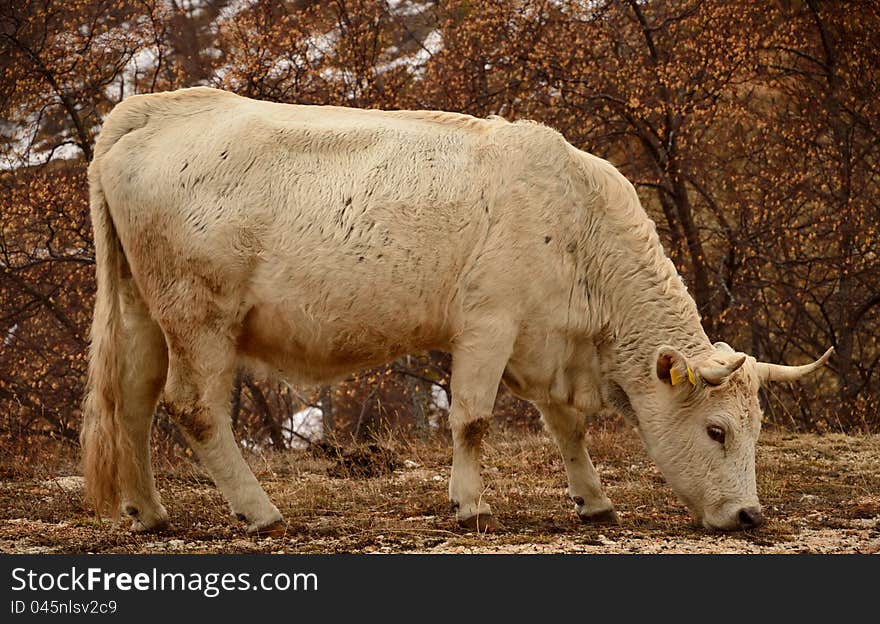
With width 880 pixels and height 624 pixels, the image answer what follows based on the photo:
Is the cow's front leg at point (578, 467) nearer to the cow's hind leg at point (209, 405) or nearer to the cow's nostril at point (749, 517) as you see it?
the cow's nostril at point (749, 517)

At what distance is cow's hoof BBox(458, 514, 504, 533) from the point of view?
620 centimetres

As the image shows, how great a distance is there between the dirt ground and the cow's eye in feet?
1.77

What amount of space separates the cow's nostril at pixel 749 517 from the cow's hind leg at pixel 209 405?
8.63 ft

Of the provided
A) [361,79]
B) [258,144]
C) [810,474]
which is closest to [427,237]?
[258,144]

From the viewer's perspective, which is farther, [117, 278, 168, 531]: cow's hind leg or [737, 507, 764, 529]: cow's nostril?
[117, 278, 168, 531]: cow's hind leg

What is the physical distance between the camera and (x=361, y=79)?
601 inches

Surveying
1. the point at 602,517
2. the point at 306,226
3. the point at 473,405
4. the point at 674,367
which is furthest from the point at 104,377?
the point at 674,367

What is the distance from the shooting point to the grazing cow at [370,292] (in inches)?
246

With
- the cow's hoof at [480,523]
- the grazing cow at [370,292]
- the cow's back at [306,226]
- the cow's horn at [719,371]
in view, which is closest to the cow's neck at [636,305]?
the grazing cow at [370,292]

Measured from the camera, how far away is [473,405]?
6348mm

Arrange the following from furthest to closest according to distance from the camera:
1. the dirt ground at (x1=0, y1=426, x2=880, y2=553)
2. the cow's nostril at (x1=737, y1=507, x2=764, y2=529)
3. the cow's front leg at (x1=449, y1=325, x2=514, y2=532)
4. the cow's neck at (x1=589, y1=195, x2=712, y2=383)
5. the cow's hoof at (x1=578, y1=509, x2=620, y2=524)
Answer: the cow's hoof at (x1=578, y1=509, x2=620, y2=524)
the cow's neck at (x1=589, y1=195, x2=712, y2=383)
the cow's front leg at (x1=449, y1=325, x2=514, y2=532)
the cow's nostril at (x1=737, y1=507, x2=764, y2=529)
the dirt ground at (x1=0, y1=426, x2=880, y2=553)

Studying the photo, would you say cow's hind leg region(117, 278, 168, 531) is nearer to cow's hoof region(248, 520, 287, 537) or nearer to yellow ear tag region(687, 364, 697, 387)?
cow's hoof region(248, 520, 287, 537)

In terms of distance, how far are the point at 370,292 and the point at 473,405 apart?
2.94ft

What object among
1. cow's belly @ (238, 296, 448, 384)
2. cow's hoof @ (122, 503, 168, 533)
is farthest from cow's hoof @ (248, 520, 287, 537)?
cow's belly @ (238, 296, 448, 384)
